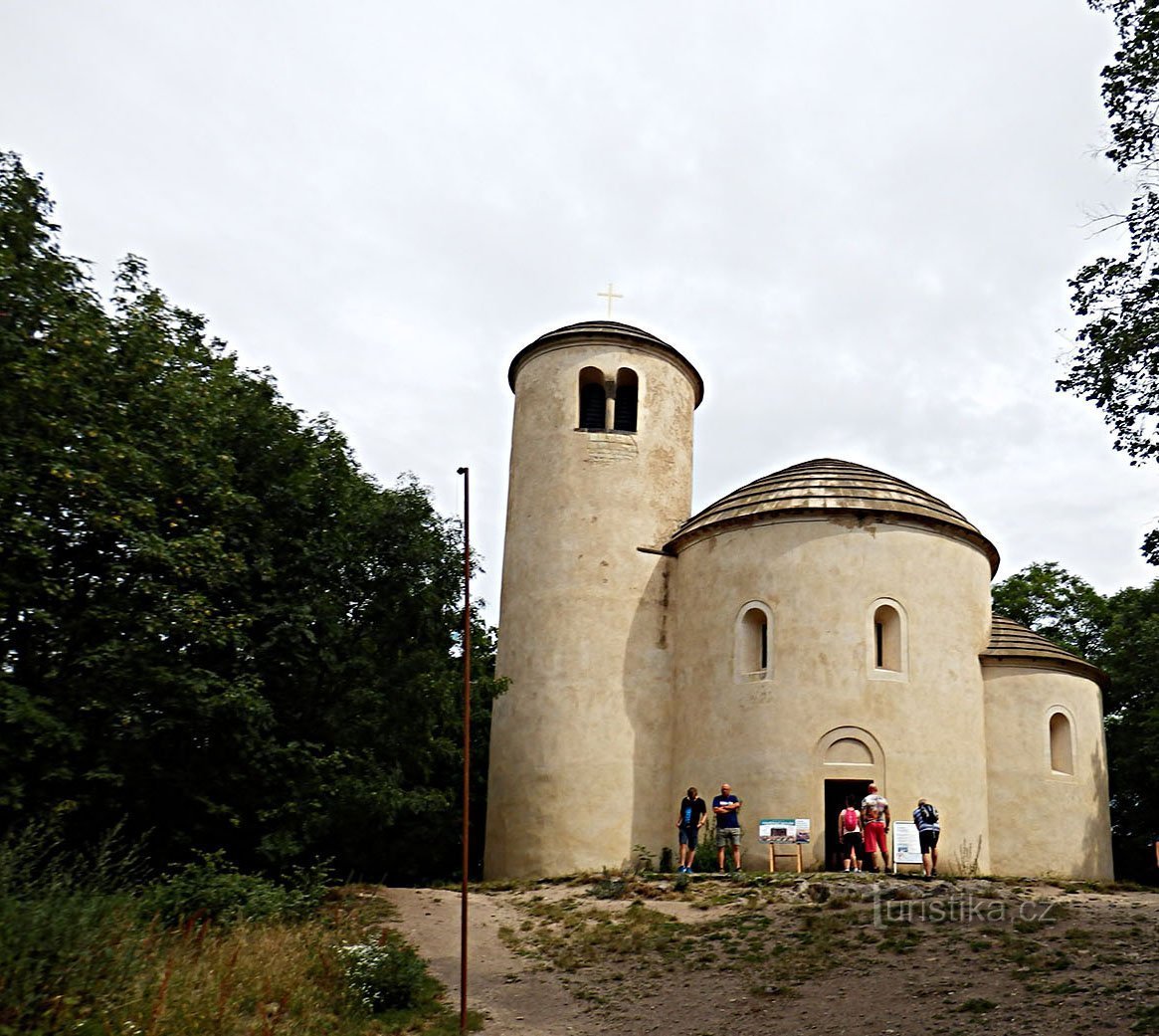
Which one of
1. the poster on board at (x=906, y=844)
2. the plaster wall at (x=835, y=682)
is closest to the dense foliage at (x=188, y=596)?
the plaster wall at (x=835, y=682)

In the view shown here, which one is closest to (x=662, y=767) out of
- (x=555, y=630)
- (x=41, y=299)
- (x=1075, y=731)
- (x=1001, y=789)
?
(x=555, y=630)

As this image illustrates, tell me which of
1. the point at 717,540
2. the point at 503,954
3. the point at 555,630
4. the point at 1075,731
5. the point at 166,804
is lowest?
the point at 503,954

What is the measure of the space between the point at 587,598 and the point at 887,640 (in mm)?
6415

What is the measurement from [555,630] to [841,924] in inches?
449

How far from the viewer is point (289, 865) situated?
18703 millimetres

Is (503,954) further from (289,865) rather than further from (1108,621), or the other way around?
(1108,621)

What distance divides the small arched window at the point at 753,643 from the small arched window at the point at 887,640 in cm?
194

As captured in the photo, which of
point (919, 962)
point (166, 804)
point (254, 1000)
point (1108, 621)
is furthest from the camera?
point (1108, 621)

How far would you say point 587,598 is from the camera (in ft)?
85.8

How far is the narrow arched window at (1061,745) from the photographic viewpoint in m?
23.8

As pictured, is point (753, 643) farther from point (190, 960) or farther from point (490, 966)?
point (190, 960)

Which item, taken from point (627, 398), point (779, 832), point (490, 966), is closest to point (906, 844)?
point (779, 832)

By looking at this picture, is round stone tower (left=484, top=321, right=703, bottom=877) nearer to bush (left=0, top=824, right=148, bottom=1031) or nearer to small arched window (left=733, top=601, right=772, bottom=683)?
small arched window (left=733, top=601, right=772, bottom=683)

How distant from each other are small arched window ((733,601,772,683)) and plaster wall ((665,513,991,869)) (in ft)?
0.46
